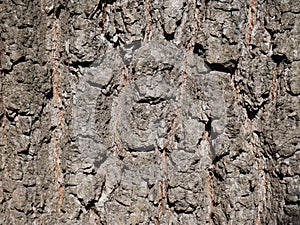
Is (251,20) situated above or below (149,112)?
above

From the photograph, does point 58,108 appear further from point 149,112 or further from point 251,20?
point 251,20

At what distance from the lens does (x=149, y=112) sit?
4.44 ft

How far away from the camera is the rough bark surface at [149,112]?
1.29 metres

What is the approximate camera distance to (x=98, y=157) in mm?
1387

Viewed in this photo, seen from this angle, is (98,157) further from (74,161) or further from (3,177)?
(3,177)

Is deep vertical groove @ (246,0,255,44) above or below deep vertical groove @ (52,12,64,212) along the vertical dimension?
above

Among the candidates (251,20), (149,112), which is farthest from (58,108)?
(251,20)

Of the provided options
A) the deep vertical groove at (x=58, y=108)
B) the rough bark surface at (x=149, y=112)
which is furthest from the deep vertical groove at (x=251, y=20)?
the deep vertical groove at (x=58, y=108)

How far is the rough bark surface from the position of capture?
1.29 metres

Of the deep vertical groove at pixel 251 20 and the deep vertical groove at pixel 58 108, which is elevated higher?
the deep vertical groove at pixel 251 20

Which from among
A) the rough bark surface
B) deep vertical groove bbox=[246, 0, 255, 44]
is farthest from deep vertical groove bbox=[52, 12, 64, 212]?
deep vertical groove bbox=[246, 0, 255, 44]

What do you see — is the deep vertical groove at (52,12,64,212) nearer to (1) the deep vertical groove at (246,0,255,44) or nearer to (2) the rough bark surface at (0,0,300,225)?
(2) the rough bark surface at (0,0,300,225)

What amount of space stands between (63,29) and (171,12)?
1.00ft

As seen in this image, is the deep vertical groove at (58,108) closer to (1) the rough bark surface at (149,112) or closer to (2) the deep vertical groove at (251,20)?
(1) the rough bark surface at (149,112)
